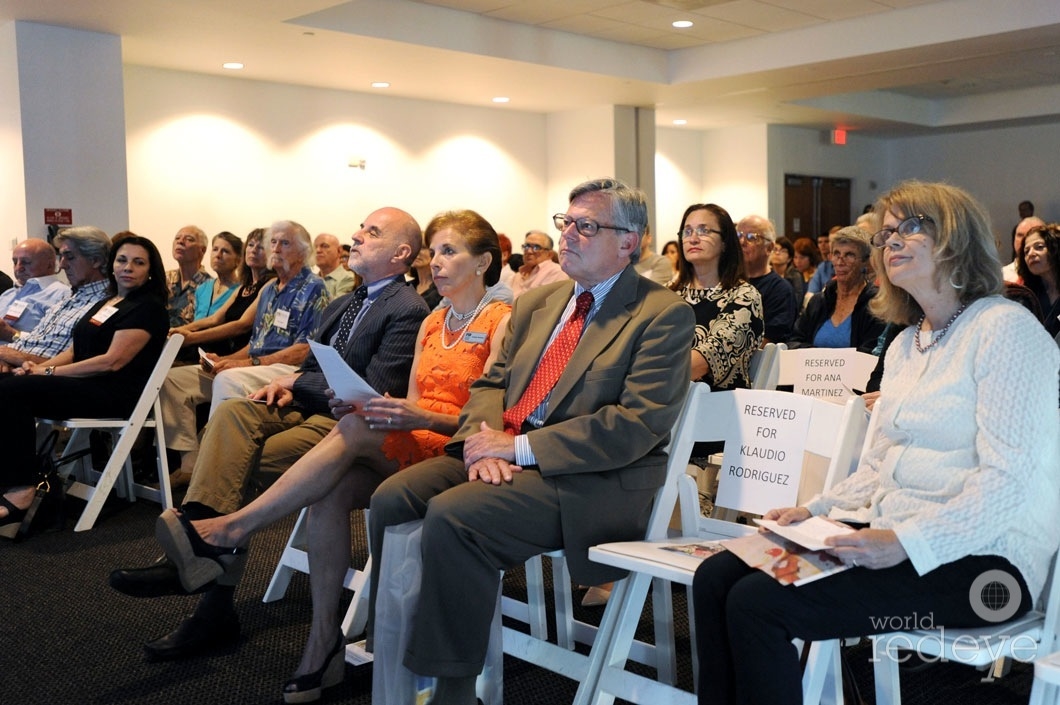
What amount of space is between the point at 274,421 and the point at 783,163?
458 inches

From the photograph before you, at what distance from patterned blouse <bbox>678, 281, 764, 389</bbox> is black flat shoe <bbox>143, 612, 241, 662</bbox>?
1.86 m

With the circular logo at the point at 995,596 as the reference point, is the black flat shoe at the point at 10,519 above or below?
below

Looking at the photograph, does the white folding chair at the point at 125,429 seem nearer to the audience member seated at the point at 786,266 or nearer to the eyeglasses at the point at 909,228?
the eyeglasses at the point at 909,228

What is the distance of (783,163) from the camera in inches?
545

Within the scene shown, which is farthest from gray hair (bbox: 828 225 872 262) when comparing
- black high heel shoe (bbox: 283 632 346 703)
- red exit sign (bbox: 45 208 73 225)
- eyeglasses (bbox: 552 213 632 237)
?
red exit sign (bbox: 45 208 73 225)

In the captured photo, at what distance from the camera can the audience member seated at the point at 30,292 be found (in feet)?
19.3

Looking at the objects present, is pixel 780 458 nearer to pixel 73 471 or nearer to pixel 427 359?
pixel 427 359

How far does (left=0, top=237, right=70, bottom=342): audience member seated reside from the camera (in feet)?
19.3

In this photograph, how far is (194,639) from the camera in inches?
122

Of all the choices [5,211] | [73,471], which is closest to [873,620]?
[73,471]

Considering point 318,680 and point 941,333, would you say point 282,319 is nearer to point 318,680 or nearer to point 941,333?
point 318,680

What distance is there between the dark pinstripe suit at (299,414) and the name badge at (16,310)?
3229 millimetres

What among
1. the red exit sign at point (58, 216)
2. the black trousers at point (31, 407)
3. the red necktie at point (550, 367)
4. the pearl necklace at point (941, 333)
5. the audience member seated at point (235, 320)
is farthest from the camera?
the red exit sign at point (58, 216)

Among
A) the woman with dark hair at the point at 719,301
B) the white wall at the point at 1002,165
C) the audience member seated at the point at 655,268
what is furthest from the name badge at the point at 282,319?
the white wall at the point at 1002,165
